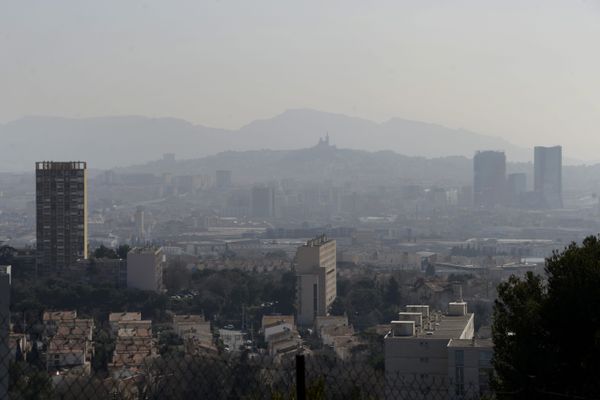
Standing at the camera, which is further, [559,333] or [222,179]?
[222,179]

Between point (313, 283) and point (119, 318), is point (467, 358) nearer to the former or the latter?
point (119, 318)

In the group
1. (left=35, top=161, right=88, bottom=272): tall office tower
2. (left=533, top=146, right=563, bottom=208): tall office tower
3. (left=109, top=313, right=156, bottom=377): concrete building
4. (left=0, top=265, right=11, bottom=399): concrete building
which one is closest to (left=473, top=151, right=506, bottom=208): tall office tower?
(left=533, top=146, right=563, bottom=208): tall office tower

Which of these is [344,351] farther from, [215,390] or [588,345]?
[588,345]

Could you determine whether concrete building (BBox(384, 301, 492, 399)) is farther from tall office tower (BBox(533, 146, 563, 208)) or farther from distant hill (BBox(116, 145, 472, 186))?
distant hill (BBox(116, 145, 472, 186))

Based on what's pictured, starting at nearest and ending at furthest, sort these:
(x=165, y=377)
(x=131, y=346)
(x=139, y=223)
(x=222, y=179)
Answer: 1. (x=165, y=377)
2. (x=131, y=346)
3. (x=139, y=223)
4. (x=222, y=179)

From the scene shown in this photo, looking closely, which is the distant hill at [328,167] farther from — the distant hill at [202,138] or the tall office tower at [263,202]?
Answer: the tall office tower at [263,202]

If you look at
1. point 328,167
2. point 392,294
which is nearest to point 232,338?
point 392,294

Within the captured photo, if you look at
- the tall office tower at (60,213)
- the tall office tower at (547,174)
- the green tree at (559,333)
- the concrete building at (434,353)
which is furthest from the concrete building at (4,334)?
the tall office tower at (547,174)

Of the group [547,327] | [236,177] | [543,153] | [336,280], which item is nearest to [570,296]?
[547,327]
